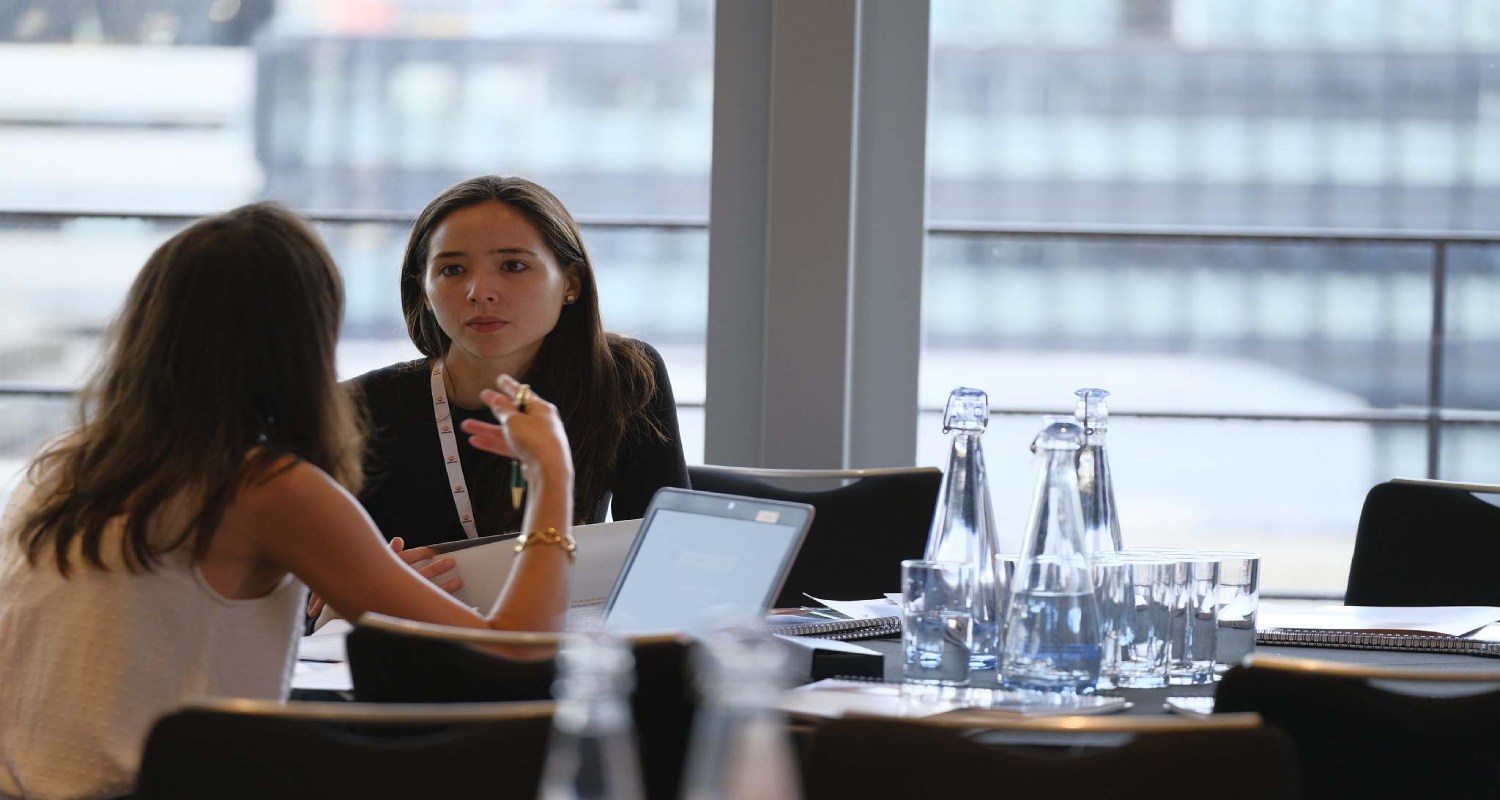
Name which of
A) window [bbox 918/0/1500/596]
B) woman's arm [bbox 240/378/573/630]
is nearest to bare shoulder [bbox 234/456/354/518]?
woman's arm [bbox 240/378/573/630]

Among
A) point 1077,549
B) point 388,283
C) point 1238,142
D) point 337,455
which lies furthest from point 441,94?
point 1077,549

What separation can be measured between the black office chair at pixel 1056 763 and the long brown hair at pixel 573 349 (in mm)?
1536

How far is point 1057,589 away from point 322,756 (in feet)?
2.72

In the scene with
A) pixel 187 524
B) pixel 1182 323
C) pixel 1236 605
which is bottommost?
pixel 1236 605

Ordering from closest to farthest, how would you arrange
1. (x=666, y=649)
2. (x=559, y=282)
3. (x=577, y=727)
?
1. (x=577, y=727)
2. (x=666, y=649)
3. (x=559, y=282)

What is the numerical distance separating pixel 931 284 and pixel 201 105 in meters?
1.84

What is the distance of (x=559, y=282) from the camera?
2820 millimetres

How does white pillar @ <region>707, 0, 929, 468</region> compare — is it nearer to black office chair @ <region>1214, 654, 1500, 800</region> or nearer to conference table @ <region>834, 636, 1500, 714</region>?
conference table @ <region>834, 636, 1500, 714</region>

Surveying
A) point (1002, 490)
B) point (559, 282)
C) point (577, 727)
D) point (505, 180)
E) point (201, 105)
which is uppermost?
point (201, 105)

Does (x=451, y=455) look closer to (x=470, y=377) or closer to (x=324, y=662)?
(x=470, y=377)

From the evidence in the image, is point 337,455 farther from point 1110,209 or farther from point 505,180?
point 1110,209

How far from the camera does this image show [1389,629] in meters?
2.14

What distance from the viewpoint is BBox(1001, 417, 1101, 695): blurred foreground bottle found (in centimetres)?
171

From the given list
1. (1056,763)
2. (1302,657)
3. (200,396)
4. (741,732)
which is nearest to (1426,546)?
(1302,657)
